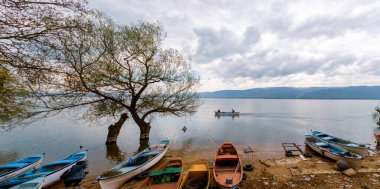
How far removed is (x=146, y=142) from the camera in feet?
84.2

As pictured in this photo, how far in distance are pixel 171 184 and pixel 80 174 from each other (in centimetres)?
697

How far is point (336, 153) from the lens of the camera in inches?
620

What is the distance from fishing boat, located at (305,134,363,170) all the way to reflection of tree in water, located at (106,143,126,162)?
798 inches

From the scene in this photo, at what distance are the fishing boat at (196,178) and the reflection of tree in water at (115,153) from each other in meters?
10.6

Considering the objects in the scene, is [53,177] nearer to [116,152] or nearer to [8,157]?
[116,152]

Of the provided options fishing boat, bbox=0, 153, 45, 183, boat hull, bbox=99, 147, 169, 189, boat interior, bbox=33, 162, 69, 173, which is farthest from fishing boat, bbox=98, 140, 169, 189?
fishing boat, bbox=0, 153, 45, 183

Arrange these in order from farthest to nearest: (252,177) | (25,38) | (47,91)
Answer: (47,91) < (252,177) < (25,38)

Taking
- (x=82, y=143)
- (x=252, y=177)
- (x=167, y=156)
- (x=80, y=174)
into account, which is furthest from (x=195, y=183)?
(x=82, y=143)

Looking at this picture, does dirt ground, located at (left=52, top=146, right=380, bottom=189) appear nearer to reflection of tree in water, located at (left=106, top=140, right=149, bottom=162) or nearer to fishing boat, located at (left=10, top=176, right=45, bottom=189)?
fishing boat, located at (left=10, top=176, right=45, bottom=189)

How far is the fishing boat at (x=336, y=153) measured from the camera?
43.7 ft

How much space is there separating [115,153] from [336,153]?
74.2 feet

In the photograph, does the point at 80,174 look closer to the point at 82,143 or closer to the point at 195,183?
the point at 195,183

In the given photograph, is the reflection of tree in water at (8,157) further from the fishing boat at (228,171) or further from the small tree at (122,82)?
the fishing boat at (228,171)

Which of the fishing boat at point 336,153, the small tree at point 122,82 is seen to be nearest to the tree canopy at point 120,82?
the small tree at point 122,82
